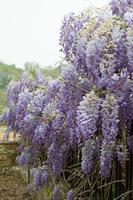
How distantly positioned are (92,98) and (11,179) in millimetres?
5000

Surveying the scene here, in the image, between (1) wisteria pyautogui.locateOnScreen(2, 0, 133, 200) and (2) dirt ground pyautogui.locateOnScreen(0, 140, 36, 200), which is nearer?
(1) wisteria pyautogui.locateOnScreen(2, 0, 133, 200)

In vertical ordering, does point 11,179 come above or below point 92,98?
below


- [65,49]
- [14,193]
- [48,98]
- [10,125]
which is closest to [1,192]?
[14,193]

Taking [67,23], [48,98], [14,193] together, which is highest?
[67,23]

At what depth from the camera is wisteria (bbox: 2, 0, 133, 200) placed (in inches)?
160

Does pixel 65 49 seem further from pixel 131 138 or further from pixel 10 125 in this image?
pixel 10 125

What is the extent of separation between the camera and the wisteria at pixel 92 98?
407cm

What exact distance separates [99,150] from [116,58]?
736mm

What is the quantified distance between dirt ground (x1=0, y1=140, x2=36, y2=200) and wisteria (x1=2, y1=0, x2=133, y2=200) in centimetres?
183

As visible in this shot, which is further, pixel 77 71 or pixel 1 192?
pixel 1 192

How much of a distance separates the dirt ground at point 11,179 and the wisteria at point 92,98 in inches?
72.0

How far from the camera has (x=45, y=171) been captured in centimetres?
620

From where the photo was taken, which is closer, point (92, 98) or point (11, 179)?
point (92, 98)

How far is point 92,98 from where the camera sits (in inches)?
162
